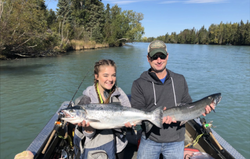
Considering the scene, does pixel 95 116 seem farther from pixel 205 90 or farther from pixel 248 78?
pixel 248 78

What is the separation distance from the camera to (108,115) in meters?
2.58

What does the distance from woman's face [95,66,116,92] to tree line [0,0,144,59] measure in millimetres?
20840

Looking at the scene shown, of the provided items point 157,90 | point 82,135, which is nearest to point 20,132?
point 82,135

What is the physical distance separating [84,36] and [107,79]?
45.8m

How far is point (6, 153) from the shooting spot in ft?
17.6

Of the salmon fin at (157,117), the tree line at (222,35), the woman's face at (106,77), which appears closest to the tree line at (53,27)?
the woman's face at (106,77)

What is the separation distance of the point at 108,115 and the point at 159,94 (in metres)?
0.84

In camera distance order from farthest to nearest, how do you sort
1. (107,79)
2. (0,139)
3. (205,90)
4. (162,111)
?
(205,90), (0,139), (107,79), (162,111)

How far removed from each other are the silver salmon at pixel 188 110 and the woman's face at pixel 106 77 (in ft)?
3.26

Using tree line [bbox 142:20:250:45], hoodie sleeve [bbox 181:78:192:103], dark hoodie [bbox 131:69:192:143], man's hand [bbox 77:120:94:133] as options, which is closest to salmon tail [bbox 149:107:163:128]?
dark hoodie [bbox 131:69:192:143]

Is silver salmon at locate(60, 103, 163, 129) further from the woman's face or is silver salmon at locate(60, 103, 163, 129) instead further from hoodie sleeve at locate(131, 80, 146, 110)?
the woman's face

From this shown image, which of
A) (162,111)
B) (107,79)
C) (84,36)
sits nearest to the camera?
(162,111)

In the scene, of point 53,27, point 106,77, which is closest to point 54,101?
point 106,77

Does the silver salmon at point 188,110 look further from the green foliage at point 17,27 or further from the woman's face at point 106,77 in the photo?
the green foliage at point 17,27
